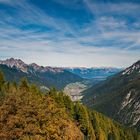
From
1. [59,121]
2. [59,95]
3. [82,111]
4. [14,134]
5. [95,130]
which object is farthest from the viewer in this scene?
[95,130]

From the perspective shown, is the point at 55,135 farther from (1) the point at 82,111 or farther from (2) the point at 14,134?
(1) the point at 82,111

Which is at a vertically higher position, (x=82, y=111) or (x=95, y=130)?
(x=82, y=111)

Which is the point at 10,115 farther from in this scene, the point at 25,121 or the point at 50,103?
the point at 50,103

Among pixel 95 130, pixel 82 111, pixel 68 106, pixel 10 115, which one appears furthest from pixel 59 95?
pixel 10 115

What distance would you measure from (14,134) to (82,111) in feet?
294

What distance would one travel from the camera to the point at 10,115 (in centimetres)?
7688

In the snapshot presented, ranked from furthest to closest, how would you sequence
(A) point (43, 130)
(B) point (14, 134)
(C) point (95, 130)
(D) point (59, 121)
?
(C) point (95, 130) → (D) point (59, 121) → (A) point (43, 130) → (B) point (14, 134)

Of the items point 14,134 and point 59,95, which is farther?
point 59,95

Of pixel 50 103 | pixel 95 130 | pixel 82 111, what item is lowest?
pixel 95 130

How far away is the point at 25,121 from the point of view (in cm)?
7575

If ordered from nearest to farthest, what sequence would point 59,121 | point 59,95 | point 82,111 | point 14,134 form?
point 14,134 → point 59,121 → point 59,95 → point 82,111

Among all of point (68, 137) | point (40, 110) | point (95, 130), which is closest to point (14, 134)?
point (40, 110)

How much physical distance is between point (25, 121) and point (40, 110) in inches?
216

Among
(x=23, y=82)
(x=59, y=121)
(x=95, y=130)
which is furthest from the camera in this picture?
(x=95, y=130)
